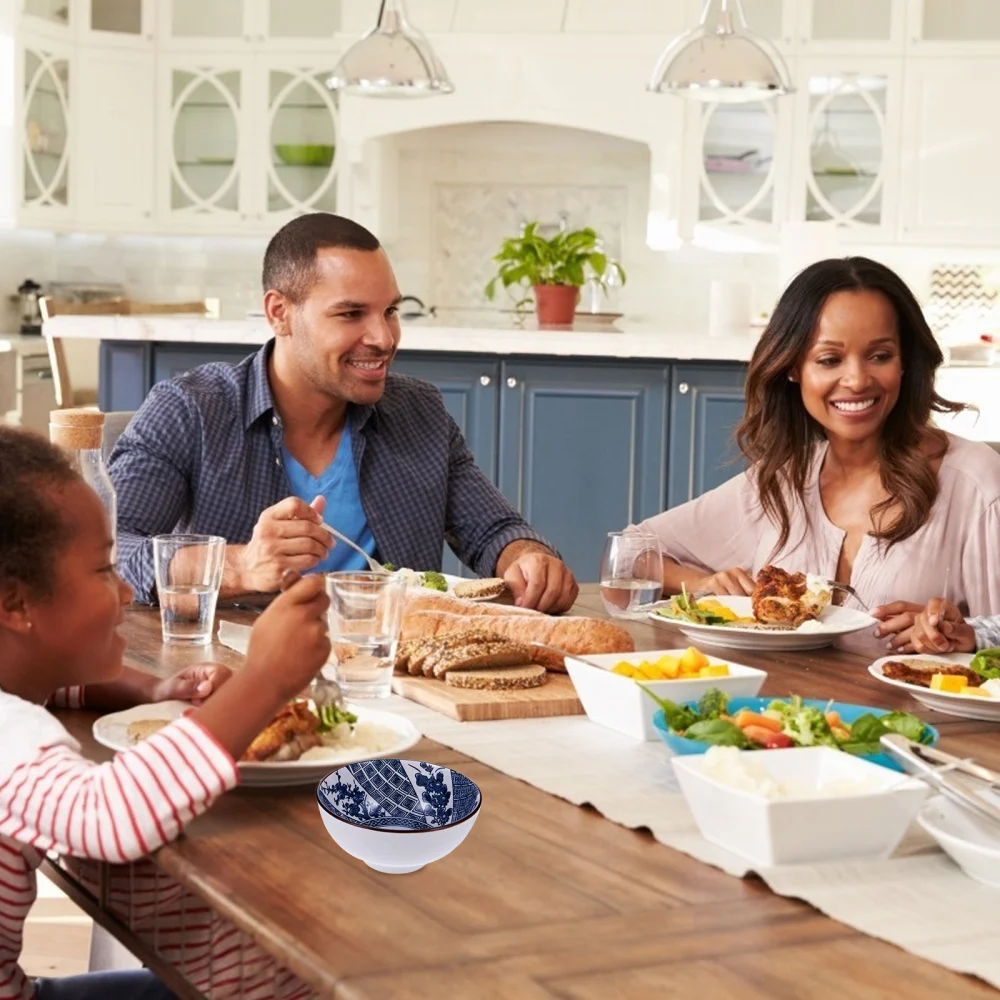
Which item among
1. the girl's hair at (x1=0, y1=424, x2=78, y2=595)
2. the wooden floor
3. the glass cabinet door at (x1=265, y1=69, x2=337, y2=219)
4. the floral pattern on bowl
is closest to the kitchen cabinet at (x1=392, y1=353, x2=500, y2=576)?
the wooden floor

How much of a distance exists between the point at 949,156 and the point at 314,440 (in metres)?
5.10

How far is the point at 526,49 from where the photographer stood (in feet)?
23.4

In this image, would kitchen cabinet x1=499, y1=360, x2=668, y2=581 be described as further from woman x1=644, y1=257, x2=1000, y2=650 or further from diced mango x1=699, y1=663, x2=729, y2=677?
diced mango x1=699, y1=663, x2=729, y2=677

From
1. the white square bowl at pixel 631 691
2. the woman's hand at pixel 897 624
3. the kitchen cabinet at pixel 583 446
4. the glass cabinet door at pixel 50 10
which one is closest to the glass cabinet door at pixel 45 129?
the glass cabinet door at pixel 50 10

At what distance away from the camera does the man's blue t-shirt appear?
259cm

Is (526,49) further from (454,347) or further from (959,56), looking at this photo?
(454,347)

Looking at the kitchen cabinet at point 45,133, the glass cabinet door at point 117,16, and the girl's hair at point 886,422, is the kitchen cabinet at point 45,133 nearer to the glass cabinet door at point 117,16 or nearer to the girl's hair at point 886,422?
the glass cabinet door at point 117,16

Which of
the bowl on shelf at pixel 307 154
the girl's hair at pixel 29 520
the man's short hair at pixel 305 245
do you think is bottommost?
the girl's hair at pixel 29 520

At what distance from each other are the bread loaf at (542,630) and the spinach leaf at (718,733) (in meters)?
0.39

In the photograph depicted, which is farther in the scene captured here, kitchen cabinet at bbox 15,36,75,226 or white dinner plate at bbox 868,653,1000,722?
kitchen cabinet at bbox 15,36,75,226

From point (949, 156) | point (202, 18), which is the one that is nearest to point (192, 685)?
point (949, 156)

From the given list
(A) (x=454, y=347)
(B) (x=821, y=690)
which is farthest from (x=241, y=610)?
(A) (x=454, y=347)

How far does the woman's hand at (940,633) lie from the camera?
1.95 m

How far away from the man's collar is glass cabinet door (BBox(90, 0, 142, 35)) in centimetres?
533
